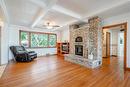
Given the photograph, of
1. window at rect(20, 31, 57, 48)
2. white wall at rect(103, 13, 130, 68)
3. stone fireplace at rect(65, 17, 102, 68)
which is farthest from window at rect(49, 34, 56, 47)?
white wall at rect(103, 13, 130, 68)

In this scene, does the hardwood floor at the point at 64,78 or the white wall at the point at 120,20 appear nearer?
the hardwood floor at the point at 64,78

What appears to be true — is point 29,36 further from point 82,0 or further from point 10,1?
point 82,0

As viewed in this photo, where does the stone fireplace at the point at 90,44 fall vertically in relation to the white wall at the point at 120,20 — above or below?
below

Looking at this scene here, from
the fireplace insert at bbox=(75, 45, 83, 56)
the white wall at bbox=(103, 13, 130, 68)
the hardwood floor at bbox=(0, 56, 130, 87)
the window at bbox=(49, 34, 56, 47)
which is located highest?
the white wall at bbox=(103, 13, 130, 68)

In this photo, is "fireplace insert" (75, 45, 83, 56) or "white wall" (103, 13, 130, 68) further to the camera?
"fireplace insert" (75, 45, 83, 56)

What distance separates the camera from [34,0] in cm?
297

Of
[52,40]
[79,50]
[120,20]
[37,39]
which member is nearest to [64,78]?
[79,50]

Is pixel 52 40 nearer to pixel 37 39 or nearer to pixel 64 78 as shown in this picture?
pixel 37 39

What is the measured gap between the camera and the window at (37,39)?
6.91 meters

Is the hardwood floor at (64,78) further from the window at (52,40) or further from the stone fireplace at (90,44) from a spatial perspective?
the window at (52,40)

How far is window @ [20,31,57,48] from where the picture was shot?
6.91 meters

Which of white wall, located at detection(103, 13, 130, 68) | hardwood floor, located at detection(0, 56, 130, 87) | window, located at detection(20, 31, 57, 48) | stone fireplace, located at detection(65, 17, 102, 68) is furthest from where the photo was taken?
window, located at detection(20, 31, 57, 48)

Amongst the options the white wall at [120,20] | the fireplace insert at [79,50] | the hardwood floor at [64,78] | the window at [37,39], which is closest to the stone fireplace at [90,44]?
the fireplace insert at [79,50]

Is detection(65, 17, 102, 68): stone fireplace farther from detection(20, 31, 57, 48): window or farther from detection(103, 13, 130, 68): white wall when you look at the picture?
detection(20, 31, 57, 48): window
